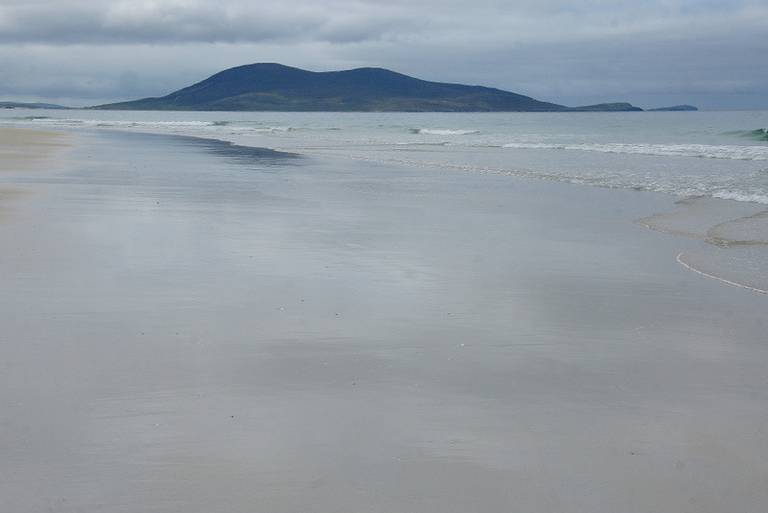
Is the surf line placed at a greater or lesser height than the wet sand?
greater

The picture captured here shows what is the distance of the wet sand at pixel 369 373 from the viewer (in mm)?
3965

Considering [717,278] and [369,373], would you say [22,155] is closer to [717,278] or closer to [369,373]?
[717,278]

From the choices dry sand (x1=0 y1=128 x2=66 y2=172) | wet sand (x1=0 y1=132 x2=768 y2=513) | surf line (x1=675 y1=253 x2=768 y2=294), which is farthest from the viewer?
dry sand (x1=0 y1=128 x2=66 y2=172)

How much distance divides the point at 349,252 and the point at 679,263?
3.54 metres

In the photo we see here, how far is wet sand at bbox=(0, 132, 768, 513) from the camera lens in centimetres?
396

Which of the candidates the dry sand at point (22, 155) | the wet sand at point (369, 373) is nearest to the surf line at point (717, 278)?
the wet sand at point (369, 373)

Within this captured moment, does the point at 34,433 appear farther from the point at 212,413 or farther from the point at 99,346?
the point at 99,346

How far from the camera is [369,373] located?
5.52 meters

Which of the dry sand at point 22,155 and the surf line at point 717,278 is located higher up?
the surf line at point 717,278

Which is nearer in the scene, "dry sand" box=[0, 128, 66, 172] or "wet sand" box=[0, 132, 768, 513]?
"wet sand" box=[0, 132, 768, 513]

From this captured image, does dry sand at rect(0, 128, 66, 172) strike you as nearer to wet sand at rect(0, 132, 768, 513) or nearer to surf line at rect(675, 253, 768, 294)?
wet sand at rect(0, 132, 768, 513)

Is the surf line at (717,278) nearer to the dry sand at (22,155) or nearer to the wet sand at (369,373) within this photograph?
the wet sand at (369,373)

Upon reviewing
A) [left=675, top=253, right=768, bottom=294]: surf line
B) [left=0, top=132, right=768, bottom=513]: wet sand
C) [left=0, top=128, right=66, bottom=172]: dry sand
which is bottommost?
[left=0, top=128, right=66, bottom=172]: dry sand

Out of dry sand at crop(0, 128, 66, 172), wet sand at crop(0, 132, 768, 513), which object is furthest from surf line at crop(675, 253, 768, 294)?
dry sand at crop(0, 128, 66, 172)
